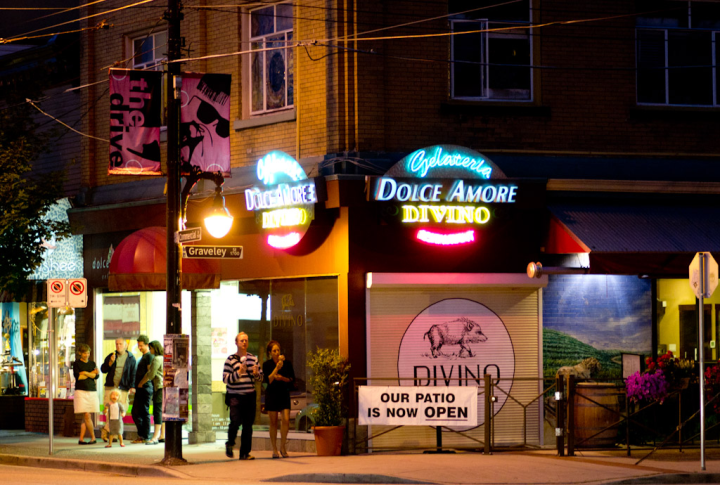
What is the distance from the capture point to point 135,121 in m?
16.1

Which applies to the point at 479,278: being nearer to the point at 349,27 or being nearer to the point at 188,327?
the point at 349,27

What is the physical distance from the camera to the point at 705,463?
14219 millimetres

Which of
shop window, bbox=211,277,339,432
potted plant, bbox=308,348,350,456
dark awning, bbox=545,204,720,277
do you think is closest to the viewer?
potted plant, bbox=308,348,350,456

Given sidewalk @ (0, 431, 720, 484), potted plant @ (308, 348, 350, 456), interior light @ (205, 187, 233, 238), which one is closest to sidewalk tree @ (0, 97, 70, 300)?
sidewalk @ (0, 431, 720, 484)

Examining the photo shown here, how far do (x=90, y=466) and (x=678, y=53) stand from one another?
38.8 ft

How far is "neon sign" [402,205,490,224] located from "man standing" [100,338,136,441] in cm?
603

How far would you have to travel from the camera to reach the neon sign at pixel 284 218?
54.4ft

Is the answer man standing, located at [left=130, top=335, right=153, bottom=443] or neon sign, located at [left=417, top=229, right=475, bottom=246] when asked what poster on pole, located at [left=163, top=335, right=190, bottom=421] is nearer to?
man standing, located at [left=130, top=335, right=153, bottom=443]

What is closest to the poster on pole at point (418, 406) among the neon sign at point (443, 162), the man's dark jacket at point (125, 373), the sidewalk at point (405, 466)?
the sidewalk at point (405, 466)

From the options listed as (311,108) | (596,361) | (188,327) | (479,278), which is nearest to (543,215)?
(479,278)

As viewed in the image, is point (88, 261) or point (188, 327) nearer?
point (188, 327)

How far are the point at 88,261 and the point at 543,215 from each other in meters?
9.35

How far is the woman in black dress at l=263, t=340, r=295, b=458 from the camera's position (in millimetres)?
15703

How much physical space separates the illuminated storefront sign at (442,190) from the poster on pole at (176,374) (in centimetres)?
360
